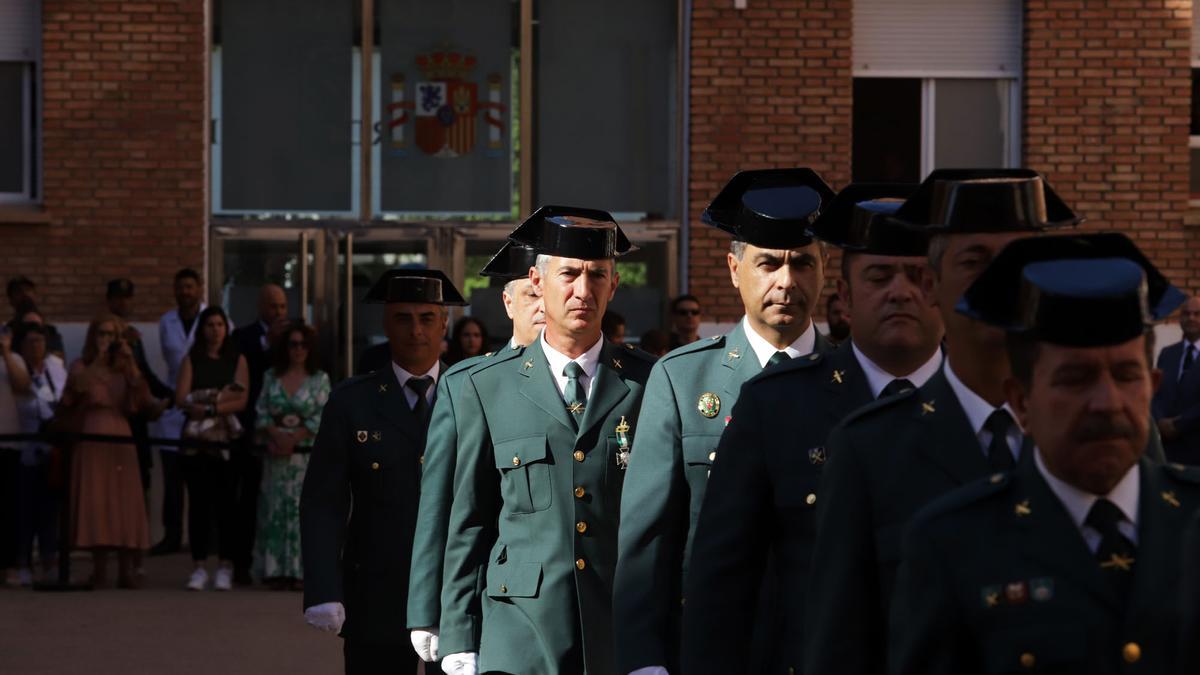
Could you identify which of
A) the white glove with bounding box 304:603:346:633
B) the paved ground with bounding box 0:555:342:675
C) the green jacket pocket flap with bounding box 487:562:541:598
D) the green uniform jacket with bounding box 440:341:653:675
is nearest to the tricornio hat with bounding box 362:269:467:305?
the white glove with bounding box 304:603:346:633

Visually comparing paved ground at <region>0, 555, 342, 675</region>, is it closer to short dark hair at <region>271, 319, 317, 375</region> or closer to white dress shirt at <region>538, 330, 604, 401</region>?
short dark hair at <region>271, 319, 317, 375</region>

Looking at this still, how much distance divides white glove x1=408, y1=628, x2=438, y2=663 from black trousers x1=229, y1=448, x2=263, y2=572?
24.3 feet

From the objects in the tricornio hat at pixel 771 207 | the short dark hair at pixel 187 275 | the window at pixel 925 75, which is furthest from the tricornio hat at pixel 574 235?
the window at pixel 925 75

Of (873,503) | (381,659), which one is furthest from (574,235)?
(873,503)

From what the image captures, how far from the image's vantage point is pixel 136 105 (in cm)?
1652

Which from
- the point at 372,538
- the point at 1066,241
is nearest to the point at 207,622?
the point at 372,538

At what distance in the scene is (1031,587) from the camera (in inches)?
118

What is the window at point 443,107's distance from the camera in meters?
16.9

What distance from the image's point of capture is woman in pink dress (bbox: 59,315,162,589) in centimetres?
1383

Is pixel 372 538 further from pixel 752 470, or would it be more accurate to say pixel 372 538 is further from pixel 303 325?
pixel 303 325

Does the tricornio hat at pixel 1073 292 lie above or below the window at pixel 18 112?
below

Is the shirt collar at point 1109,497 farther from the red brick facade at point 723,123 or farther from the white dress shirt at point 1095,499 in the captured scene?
the red brick facade at point 723,123

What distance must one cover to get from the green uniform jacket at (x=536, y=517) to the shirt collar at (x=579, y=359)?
1.1 inches

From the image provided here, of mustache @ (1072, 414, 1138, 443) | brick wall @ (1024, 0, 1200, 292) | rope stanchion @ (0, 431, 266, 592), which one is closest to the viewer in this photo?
mustache @ (1072, 414, 1138, 443)
